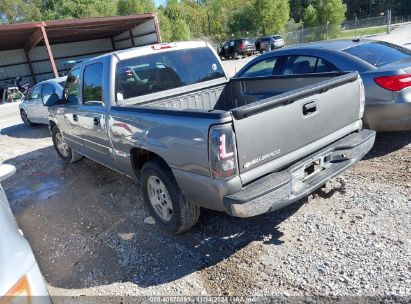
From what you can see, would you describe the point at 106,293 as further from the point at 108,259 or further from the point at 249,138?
the point at 249,138

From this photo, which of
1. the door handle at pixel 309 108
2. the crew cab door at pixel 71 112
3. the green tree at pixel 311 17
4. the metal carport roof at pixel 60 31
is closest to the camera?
the door handle at pixel 309 108

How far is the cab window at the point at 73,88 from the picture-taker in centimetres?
521

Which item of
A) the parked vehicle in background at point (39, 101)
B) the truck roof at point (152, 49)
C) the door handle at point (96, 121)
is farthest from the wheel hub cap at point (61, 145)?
the parked vehicle in background at point (39, 101)

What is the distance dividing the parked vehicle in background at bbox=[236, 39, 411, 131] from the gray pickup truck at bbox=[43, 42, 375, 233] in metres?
1.16

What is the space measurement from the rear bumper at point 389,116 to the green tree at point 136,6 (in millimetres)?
46607

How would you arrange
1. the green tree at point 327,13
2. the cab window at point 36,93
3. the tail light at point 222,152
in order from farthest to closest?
the green tree at point 327,13 < the cab window at point 36,93 < the tail light at point 222,152

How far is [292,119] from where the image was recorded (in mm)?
3102

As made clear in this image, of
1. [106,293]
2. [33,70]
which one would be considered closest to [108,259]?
[106,293]

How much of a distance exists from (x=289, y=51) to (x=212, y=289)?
4277mm

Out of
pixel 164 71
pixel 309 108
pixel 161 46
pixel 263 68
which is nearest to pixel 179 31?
pixel 263 68

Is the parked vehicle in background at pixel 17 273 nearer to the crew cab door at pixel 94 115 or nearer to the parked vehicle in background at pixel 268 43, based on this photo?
the crew cab door at pixel 94 115

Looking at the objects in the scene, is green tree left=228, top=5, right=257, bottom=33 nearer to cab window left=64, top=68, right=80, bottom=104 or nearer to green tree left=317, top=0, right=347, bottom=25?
green tree left=317, top=0, right=347, bottom=25

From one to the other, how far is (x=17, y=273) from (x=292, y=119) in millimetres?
2358

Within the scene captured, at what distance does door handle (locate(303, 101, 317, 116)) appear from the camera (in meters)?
3.19
